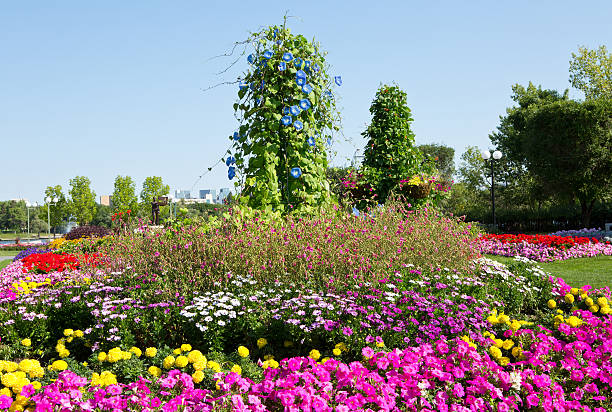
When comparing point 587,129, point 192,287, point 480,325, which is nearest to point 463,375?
point 480,325

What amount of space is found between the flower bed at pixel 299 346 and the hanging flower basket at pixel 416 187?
17.1 ft

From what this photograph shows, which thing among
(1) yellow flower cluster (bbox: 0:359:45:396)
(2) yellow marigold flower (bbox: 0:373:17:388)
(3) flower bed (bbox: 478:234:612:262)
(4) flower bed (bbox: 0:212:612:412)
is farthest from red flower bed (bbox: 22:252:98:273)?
(3) flower bed (bbox: 478:234:612:262)

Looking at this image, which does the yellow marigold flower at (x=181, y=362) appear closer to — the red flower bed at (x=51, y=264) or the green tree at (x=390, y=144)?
the red flower bed at (x=51, y=264)

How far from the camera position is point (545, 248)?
32.3 ft

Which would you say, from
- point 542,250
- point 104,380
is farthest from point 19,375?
point 542,250

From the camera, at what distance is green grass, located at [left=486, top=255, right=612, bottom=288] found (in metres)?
6.40

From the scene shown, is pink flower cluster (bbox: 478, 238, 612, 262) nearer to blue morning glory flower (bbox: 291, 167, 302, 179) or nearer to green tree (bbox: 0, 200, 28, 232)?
blue morning glory flower (bbox: 291, 167, 302, 179)

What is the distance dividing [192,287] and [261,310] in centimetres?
87

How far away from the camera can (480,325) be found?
3469 mm

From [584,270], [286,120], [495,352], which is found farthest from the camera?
[584,270]

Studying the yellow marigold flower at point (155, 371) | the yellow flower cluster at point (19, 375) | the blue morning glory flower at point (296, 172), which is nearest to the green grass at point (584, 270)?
the blue morning glory flower at point (296, 172)

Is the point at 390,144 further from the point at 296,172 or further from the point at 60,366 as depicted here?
the point at 60,366

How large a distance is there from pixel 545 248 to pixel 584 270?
6.71ft

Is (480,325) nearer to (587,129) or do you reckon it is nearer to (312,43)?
(312,43)
